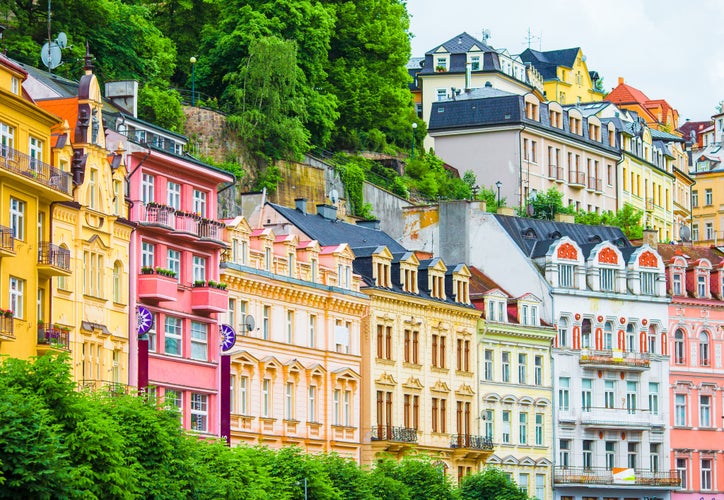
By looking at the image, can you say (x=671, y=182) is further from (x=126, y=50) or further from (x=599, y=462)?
(x=126, y=50)

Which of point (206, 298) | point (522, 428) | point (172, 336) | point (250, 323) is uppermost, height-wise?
point (206, 298)

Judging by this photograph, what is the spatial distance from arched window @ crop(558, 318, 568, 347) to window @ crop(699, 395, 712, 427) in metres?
10.4

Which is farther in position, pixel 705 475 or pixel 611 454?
pixel 705 475

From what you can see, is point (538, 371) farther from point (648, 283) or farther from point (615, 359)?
point (648, 283)

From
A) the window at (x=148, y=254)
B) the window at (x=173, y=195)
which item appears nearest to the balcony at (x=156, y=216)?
the window at (x=148, y=254)

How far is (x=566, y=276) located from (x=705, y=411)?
12.1 m

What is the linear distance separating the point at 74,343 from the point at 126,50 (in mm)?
33890

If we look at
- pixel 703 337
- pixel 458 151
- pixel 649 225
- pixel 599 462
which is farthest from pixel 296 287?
pixel 649 225

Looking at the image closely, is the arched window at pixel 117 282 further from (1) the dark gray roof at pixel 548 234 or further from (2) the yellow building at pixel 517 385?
(1) the dark gray roof at pixel 548 234

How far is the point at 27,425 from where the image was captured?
53125 millimetres

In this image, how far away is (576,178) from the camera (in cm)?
14200

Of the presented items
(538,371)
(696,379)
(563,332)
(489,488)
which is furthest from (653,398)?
(489,488)

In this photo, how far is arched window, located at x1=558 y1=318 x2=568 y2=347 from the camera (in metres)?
112

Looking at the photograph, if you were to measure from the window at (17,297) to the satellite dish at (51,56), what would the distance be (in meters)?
17.1
